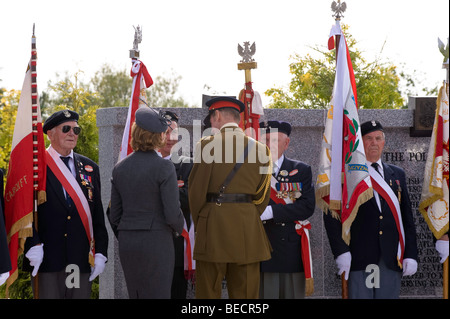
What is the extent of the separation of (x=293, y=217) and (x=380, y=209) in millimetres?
706

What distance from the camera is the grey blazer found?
15.7 ft

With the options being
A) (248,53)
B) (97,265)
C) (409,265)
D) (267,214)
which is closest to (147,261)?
(97,265)

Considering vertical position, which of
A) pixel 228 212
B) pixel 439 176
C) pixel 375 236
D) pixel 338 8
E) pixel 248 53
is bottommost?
pixel 375 236

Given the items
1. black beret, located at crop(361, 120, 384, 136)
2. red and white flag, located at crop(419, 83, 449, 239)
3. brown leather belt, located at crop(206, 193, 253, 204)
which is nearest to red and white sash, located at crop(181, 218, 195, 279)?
brown leather belt, located at crop(206, 193, 253, 204)

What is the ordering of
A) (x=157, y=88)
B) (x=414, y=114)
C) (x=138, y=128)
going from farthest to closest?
(x=157, y=88), (x=414, y=114), (x=138, y=128)

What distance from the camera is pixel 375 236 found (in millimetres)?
5691

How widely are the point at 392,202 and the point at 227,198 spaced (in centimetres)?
150

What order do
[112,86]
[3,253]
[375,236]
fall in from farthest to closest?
[112,86]
[375,236]
[3,253]

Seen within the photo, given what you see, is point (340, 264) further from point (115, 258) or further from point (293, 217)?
point (115, 258)

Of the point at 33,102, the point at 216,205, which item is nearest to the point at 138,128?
the point at 216,205

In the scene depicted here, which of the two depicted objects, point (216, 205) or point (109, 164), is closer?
point (216, 205)

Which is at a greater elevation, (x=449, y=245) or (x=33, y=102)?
(x=33, y=102)

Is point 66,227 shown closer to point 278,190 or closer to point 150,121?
point 150,121

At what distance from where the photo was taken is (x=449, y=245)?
5.71 metres
